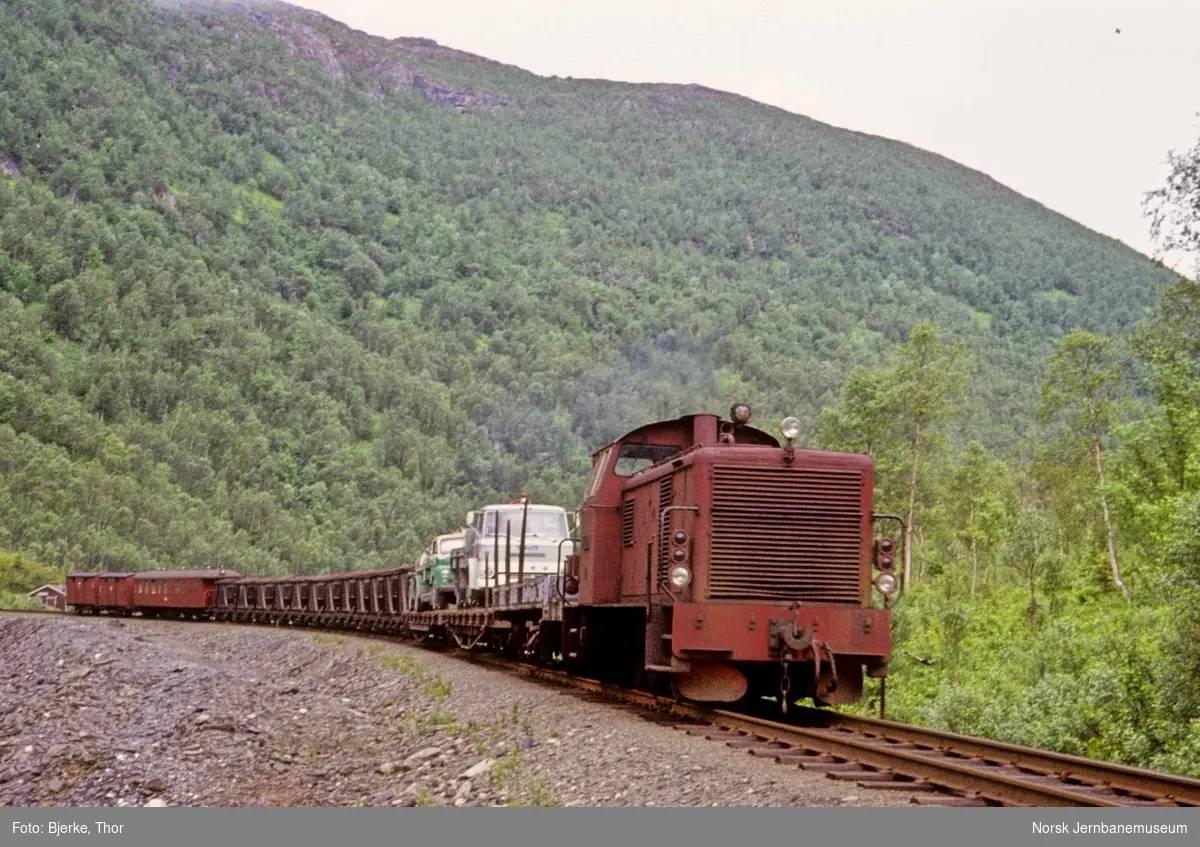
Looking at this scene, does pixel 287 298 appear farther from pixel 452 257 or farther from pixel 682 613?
pixel 682 613

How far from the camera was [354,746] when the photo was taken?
15.6 meters

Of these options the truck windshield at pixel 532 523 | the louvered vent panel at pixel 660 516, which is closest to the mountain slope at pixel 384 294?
the truck windshield at pixel 532 523

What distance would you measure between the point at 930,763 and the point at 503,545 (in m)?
16.1

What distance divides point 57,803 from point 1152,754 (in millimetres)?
13144

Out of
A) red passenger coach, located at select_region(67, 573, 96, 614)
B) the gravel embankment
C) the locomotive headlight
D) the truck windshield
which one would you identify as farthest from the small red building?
the locomotive headlight

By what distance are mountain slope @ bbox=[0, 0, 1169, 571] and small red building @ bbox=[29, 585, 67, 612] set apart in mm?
14259

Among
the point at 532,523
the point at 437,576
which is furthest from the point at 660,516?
the point at 437,576

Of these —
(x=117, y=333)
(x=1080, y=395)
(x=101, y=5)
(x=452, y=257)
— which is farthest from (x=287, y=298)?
(x=1080, y=395)

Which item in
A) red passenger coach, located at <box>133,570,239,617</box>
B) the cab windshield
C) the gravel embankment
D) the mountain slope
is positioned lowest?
the gravel embankment

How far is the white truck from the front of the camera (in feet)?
83.0

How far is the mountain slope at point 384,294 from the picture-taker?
94562 mm

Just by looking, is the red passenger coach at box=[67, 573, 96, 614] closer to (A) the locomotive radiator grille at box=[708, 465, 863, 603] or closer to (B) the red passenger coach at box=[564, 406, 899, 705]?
(B) the red passenger coach at box=[564, 406, 899, 705]

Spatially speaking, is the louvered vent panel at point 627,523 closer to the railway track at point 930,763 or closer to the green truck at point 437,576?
the railway track at point 930,763

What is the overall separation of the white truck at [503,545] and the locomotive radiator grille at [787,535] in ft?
36.1
